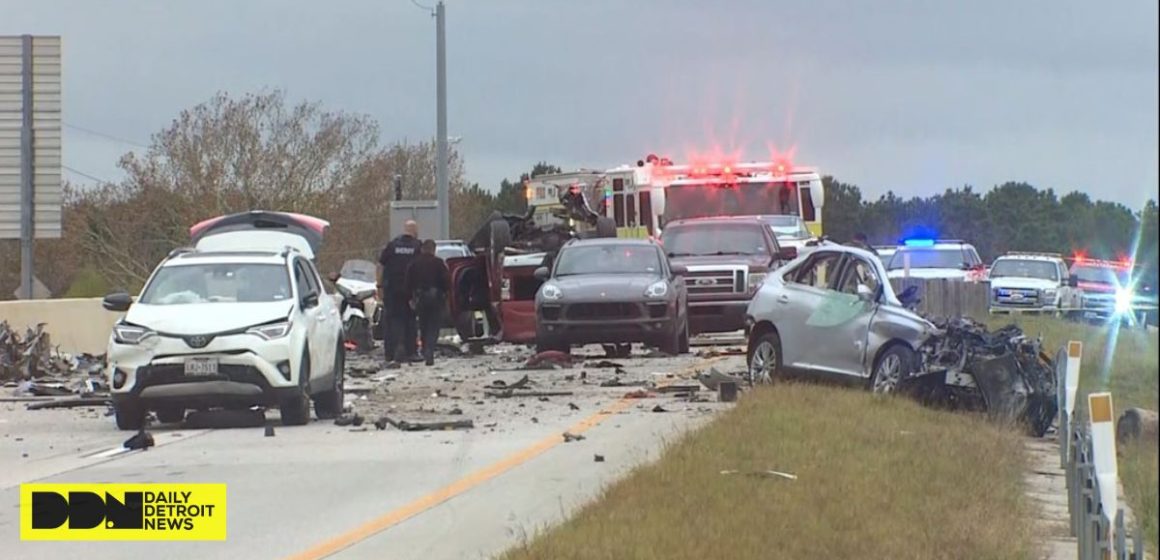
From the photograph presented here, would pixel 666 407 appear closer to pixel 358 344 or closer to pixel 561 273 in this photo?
pixel 561 273

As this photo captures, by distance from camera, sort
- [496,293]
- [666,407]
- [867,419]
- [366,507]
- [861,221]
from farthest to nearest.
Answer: [861,221] → [496,293] → [666,407] → [867,419] → [366,507]

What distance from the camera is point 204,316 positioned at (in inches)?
573

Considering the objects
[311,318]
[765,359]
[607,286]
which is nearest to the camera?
[311,318]

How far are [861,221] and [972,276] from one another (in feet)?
137

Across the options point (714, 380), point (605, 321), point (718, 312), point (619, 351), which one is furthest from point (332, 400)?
point (718, 312)

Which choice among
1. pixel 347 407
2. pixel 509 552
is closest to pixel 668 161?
pixel 347 407

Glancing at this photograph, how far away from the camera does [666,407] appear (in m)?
15.9

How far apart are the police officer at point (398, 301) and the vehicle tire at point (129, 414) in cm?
723

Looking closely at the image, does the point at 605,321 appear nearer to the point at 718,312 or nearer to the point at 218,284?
the point at 718,312

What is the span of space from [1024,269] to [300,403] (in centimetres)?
2721

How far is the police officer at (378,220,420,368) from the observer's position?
2209 cm

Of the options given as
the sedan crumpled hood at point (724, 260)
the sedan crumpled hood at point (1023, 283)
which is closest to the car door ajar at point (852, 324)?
the sedan crumpled hood at point (724, 260)

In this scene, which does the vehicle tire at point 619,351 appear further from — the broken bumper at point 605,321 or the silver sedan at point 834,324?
the silver sedan at point 834,324

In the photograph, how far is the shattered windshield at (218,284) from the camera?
15156 millimetres
